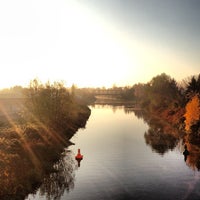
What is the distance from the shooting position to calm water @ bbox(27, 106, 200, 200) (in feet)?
119

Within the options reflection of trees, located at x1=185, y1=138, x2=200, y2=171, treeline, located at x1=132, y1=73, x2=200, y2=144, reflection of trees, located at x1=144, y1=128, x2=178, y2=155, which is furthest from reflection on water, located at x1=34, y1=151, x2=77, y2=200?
treeline, located at x1=132, y1=73, x2=200, y2=144

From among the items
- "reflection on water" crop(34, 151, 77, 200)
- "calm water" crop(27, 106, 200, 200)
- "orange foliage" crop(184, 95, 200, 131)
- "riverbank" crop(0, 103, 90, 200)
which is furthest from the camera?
"orange foliage" crop(184, 95, 200, 131)

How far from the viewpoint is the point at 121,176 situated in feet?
142

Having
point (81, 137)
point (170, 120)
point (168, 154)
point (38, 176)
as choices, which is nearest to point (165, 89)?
point (170, 120)

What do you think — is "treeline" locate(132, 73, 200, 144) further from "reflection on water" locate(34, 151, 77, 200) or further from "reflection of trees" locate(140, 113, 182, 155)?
"reflection on water" locate(34, 151, 77, 200)

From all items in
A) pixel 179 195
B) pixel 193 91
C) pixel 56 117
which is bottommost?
pixel 179 195

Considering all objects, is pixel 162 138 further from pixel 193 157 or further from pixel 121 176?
pixel 121 176

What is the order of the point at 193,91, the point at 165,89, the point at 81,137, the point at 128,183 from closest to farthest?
the point at 128,183, the point at 81,137, the point at 193,91, the point at 165,89

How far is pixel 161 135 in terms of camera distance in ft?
268

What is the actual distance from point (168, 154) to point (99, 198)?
27518 mm

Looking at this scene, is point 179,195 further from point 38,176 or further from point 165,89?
point 165,89

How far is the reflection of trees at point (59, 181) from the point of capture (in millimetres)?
37275

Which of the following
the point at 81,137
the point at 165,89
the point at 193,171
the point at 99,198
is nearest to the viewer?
the point at 99,198

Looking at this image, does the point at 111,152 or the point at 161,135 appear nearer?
the point at 111,152
